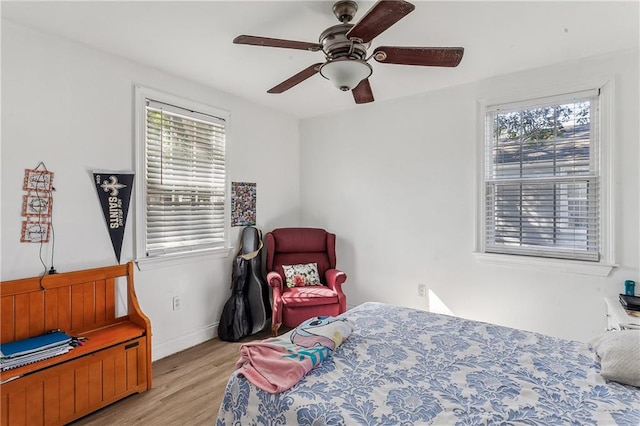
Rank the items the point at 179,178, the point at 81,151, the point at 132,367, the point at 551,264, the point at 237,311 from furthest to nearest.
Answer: the point at 237,311
the point at 179,178
the point at 551,264
the point at 81,151
the point at 132,367

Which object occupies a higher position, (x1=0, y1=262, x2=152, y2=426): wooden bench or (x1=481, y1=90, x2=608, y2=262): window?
(x1=481, y1=90, x2=608, y2=262): window

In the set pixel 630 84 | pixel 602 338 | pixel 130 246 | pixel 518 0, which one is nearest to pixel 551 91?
pixel 630 84

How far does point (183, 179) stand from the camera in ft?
10.1

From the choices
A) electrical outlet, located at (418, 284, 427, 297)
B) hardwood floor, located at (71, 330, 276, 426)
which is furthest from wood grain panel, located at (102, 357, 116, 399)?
electrical outlet, located at (418, 284, 427, 297)

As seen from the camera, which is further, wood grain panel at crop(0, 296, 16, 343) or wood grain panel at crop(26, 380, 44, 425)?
wood grain panel at crop(0, 296, 16, 343)

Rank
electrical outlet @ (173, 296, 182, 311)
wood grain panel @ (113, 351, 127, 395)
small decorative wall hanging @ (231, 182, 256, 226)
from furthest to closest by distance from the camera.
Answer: small decorative wall hanging @ (231, 182, 256, 226) → electrical outlet @ (173, 296, 182, 311) → wood grain panel @ (113, 351, 127, 395)

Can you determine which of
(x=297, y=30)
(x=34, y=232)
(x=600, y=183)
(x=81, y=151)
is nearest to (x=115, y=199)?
(x=81, y=151)

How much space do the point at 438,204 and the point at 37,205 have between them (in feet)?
11.0

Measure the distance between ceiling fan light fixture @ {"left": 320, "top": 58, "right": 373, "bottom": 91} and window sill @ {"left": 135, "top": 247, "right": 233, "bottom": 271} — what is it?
7.00 ft

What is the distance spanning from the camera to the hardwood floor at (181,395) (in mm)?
2078

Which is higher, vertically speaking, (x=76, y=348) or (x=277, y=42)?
(x=277, y=42)

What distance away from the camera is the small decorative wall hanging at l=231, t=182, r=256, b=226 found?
3564mm

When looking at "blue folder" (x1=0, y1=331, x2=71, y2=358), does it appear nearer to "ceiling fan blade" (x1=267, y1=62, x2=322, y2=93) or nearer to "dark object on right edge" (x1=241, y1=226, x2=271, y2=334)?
"dark object on right edge" (x1=241, y1=226, x2=271, y2=334)

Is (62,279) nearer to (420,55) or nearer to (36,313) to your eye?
(36,313)
